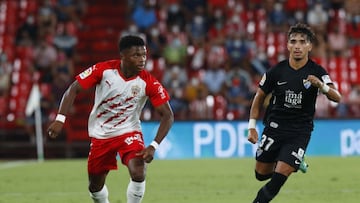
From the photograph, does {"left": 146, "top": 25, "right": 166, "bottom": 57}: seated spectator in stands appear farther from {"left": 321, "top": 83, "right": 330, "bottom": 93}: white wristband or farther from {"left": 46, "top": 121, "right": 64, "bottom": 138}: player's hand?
{"left": 46, "top": 121, "right": 64, "bottom": 138}: player's hand

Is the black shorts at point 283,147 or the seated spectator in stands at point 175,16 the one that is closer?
the black shorts at point 283,147

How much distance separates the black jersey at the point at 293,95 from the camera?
10680 mm

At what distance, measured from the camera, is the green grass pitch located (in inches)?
525

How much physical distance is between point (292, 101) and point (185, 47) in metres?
15.8

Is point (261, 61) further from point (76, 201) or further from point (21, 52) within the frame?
point (76, 201)

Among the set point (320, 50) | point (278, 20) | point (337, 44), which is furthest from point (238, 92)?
point (337, 44)

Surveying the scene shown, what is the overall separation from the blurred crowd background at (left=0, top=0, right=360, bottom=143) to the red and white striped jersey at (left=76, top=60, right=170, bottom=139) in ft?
44.3

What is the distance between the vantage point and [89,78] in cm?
1030

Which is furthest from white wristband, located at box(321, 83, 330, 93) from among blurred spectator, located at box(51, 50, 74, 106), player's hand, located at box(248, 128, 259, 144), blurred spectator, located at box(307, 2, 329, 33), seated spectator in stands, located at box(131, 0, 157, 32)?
seated spectator in stands, located at box(131, 0, 157, 32)

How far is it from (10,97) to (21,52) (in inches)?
68.7

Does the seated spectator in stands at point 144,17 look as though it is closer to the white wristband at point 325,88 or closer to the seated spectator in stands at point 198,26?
the seated spectator in stands at point 198,26

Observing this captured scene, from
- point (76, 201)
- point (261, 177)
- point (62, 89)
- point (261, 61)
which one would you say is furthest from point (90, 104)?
point (261, 177)

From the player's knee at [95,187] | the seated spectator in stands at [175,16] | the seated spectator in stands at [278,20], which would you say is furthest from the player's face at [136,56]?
the seated spectator in stands at [278,20]

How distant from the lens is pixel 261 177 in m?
11.2
